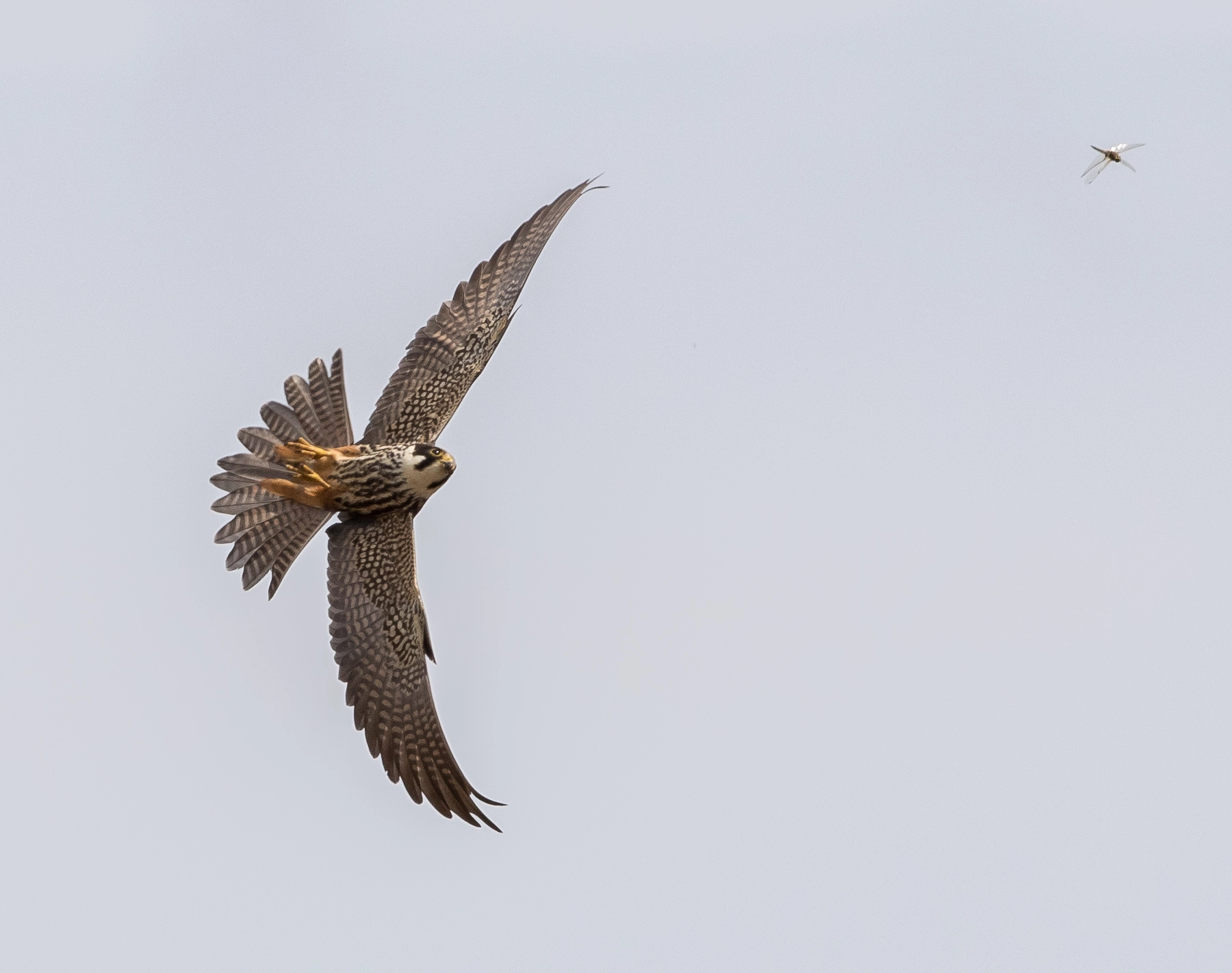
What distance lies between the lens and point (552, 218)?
1939 centimetres

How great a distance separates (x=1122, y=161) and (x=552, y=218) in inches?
296

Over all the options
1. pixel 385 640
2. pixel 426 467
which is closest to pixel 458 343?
pixel 426 467

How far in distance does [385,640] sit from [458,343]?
3.17 m

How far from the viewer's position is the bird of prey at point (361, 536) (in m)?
16.7

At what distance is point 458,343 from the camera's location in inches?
717

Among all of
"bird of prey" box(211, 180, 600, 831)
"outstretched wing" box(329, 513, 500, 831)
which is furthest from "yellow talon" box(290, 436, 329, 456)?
"outstretched wing" box(329, 513, 500, 831)

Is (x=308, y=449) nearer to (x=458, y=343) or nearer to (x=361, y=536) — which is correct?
(x=361, y=536)

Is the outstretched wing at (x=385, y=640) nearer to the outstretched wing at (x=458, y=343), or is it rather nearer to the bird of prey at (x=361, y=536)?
the bird of prey at (x=361, y=536)

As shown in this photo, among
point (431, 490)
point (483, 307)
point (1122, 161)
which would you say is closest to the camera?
point (431, 490)

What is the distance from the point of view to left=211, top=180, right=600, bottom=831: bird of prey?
16.7 m

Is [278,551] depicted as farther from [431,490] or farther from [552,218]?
[552,218]

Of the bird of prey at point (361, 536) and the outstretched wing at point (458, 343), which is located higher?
the outstretched wing at point (458, 343)

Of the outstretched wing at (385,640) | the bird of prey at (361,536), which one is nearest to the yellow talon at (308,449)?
the bird of prey at (361,536)

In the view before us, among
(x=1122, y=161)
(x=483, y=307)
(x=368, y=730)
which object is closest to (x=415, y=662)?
(x=368, y=730)
